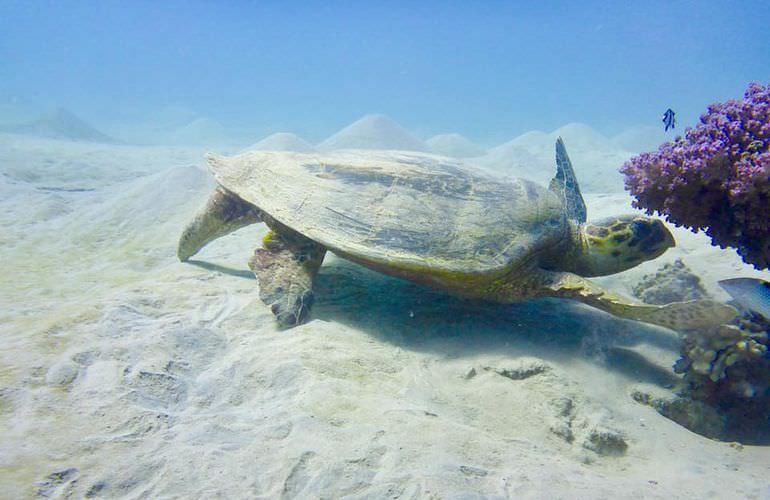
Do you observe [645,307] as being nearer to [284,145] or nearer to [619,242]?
[619,242]

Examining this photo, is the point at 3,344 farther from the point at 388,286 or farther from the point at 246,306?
the point at 388,286

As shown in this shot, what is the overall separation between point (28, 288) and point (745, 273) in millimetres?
8185

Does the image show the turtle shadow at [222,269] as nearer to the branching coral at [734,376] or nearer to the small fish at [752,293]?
the branching coral at [734,376]

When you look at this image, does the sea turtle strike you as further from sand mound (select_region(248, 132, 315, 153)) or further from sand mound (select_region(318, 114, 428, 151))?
sand mound (select_region(318, 114, 428, 151))

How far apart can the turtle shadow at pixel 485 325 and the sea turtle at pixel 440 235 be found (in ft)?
0.96

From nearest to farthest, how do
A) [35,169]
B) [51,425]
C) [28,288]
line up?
[51,425], [28,288], [35,169]

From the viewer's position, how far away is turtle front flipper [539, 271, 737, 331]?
280cm

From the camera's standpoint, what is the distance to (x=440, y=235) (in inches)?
131

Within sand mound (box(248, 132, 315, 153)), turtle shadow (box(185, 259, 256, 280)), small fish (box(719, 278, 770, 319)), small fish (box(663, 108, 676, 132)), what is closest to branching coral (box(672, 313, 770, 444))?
small fish (box(719, 278, 770, 319))

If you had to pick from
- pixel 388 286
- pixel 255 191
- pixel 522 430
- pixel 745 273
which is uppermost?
pixel 745 273

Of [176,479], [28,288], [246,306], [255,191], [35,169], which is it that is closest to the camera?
[176,479]

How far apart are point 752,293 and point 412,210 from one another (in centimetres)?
263

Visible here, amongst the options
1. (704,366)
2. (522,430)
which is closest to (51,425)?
(522,430)

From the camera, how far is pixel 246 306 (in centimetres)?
370
